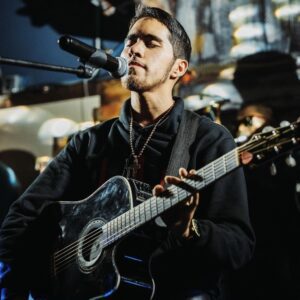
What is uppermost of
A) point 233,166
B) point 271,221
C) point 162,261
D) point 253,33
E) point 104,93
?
point 253,33

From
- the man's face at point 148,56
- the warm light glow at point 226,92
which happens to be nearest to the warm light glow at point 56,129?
the warm light glow at point 226,92

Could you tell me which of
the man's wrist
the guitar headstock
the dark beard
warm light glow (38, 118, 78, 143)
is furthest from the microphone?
warm light glow (38, 118, 78, 143)

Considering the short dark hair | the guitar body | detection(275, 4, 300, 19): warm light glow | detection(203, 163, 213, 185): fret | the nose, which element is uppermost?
detection(275, 4, 300, 19): warm light glow

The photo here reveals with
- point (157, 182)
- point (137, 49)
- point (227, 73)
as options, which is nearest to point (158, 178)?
point (157, 182)

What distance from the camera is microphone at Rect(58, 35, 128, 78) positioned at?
209 cm

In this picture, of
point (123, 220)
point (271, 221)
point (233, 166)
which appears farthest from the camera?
point (271, 221)

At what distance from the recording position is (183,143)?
263 centimetres

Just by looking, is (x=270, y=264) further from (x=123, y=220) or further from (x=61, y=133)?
(x=61, y=133)

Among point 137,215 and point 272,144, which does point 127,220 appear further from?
point 272,144

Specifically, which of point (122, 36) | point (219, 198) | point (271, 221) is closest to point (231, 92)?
point (271, 221)

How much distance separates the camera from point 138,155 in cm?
281

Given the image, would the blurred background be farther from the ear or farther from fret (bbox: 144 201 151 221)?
fret (bbox: 144 201 151 221)

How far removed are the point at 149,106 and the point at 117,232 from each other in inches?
43.7

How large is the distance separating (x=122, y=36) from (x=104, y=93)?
39.1 inches
